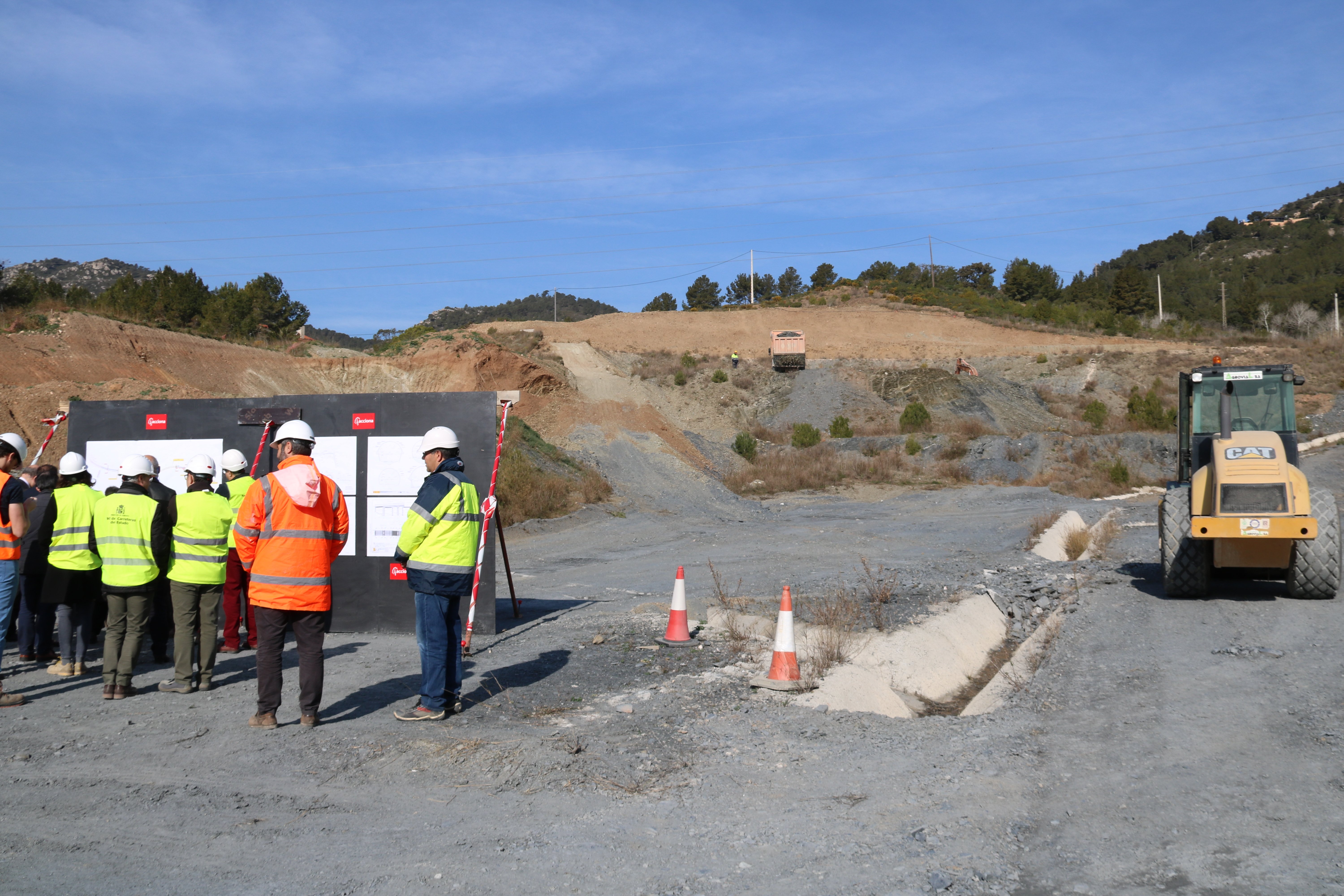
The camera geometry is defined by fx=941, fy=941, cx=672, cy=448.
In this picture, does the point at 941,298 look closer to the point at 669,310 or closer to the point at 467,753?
the point at 669,310

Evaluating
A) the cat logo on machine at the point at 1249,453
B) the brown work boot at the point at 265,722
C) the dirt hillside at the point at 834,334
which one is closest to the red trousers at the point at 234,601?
the brown work boot at the point at 265,722

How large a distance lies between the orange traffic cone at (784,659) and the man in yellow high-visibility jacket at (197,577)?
14.7 ft

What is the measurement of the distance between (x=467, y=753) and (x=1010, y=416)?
151 ft

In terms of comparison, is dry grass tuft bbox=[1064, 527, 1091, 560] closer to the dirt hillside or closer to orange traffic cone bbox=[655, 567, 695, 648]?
orange traffic cone bbox=[655, 567, 695, 648]

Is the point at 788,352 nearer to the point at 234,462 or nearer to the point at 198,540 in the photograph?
the point at 234,462

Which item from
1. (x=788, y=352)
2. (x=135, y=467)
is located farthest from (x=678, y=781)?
(x=788, y=352)

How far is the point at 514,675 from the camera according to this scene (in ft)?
27.6

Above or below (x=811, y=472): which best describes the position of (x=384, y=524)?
above

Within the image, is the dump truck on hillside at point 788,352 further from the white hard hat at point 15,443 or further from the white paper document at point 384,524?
the white hard hat at point 15,443

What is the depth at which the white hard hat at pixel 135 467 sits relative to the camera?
754cm

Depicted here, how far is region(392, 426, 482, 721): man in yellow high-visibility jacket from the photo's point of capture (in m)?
6.52

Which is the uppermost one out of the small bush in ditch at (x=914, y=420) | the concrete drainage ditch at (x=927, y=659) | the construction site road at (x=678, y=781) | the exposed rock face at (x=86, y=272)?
the exposed rock face at (x=86, y=272)

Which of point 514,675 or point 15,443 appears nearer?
point 15,443

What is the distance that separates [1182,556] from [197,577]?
1090 cm
